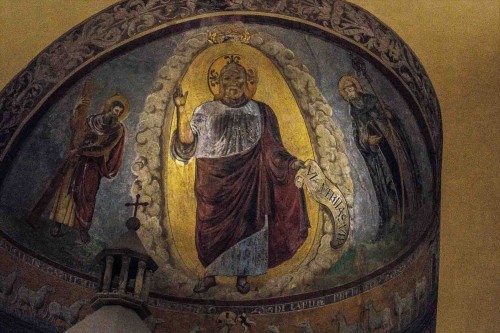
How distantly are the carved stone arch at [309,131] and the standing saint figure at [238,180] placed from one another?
0.15 meters

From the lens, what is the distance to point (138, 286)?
27.0ft

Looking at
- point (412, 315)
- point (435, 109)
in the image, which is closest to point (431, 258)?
point (412, 315)

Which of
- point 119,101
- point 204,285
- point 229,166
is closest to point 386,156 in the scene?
point 229,166

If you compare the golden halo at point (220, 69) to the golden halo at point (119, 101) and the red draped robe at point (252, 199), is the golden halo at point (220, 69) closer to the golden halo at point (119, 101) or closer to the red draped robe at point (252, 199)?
the red draped robe at point (252, 199)

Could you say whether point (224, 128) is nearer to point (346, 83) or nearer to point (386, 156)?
point (346, 83)

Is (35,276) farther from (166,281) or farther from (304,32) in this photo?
(304,32)

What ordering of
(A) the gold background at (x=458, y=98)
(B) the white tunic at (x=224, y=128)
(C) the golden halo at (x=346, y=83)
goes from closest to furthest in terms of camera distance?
(A) the gold background at (x=458, y=98) → (C) the golden halo at (x=346, y=83) → (B) the white tunic at (x=224, y=128)

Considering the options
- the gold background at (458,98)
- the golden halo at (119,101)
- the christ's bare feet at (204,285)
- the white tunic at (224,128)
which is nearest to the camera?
the gold background at (458,98)

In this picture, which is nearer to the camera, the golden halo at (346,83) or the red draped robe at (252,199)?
the golden halo at (346,83)

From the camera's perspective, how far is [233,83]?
31.0 feet

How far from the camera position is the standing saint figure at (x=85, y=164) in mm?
9078

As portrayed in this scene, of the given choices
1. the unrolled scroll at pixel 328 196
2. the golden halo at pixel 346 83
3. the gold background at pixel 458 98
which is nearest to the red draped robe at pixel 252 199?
the unrolled scroll at pixel 328 196

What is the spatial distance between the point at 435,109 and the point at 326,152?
1.44m

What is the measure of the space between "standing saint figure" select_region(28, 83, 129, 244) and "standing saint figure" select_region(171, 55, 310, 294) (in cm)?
56
